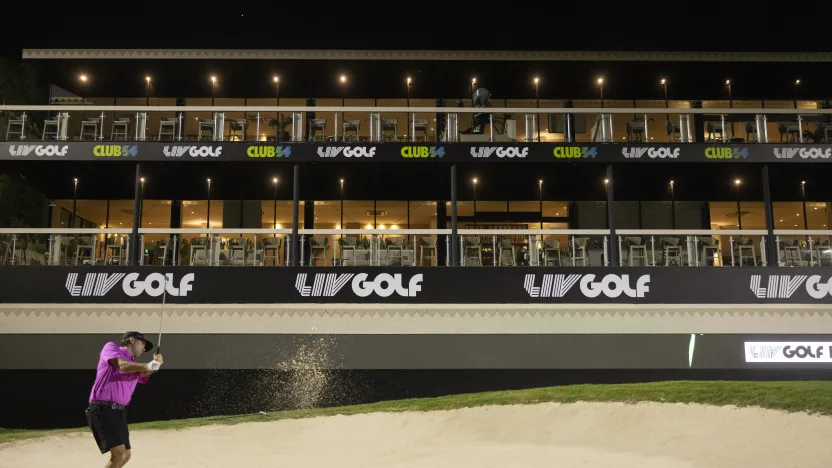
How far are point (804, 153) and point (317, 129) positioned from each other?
10760 millimetres

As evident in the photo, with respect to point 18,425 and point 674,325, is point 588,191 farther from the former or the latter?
point 18,425

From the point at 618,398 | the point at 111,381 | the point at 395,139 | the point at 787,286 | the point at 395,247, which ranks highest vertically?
the point at 395,139

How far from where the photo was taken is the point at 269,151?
17219 mm

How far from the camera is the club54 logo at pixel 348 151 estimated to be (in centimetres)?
1719

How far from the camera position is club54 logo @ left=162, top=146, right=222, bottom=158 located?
17203 millimetres

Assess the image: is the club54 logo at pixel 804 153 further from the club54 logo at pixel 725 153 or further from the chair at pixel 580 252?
Answer: the chair at pixel 580 252

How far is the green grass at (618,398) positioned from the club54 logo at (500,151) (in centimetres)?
507

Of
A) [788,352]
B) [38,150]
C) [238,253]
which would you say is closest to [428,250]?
[238,253]

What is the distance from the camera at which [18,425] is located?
17.2 meters

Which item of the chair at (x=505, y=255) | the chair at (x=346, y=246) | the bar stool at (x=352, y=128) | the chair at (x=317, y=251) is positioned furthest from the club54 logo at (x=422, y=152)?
the chair at (x=317, y=251)

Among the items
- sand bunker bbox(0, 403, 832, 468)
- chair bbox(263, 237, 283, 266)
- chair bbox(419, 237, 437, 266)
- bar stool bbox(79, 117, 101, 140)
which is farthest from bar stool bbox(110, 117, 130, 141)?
chair bbox(419, 237, 437, 266)

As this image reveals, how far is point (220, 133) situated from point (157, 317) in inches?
173

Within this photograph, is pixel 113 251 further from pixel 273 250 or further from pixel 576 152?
pixel 576 152

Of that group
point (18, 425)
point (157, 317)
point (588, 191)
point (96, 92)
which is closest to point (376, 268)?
point (157, 317)
